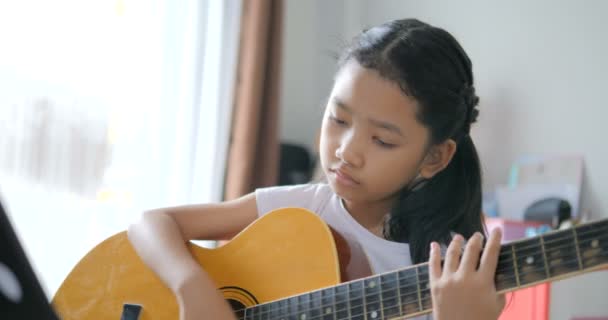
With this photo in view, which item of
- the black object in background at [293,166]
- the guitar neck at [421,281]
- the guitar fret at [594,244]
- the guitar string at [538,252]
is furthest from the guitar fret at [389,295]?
the black object in background at [293,166]

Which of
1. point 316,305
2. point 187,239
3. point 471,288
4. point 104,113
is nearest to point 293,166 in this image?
point 104,113

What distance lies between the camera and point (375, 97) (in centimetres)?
103

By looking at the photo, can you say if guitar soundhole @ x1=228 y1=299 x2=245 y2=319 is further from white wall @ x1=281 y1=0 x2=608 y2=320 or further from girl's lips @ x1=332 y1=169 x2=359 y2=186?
white wall @ x1=281 y1=0 x2=608 y2=320

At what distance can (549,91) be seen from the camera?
2311mm

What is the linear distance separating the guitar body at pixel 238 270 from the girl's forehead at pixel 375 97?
191 millimetres

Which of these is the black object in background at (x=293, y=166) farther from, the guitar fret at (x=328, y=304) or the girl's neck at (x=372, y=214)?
the guitar fret at (x=328, y=304)

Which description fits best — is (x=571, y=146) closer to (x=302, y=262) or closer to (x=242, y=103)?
(x=242, y=103)

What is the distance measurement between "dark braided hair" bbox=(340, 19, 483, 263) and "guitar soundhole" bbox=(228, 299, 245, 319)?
11.0 inches

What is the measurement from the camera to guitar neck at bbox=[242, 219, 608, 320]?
2.44 feet

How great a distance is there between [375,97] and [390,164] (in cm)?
11

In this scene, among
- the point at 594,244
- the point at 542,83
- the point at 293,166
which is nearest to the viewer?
the point at 594,244

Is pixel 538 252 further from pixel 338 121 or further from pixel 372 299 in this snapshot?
pixel 338 121

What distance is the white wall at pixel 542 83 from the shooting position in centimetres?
216

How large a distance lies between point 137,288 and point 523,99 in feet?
5.62
